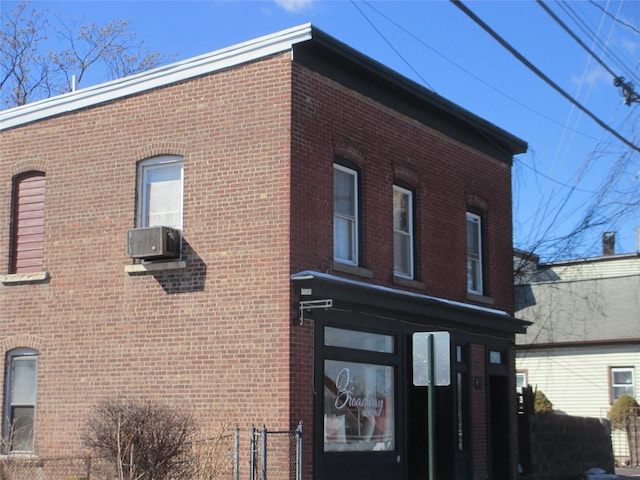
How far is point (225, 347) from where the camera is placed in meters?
14.4

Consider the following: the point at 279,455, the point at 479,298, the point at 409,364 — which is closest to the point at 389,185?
the point at 409,364

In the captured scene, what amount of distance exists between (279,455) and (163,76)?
678 cm

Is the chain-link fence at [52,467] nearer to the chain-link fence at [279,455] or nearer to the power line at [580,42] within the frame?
the chain-link fence at [279,455]

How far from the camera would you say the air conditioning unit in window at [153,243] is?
14.8 metres

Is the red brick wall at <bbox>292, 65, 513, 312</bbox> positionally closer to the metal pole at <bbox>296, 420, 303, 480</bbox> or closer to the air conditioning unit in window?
the air conditioning unit in window

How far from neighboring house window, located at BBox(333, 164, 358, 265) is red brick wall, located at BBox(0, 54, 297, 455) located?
5.65ft

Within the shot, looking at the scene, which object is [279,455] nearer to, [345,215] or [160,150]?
[345,215]

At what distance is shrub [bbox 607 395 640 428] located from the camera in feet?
101

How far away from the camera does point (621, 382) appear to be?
32.9 m

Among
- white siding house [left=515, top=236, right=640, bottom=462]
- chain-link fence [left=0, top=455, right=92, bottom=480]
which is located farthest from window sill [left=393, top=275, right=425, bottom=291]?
white siding house [left=515, top=236, right=640, bottom=462]

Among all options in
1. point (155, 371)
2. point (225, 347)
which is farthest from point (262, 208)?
point (155, 371)

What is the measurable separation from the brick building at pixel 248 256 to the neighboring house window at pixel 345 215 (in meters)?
0.04

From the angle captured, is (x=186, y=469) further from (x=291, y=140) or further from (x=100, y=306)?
(x=291, y=140)

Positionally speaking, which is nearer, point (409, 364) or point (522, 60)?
point (522, 60)
